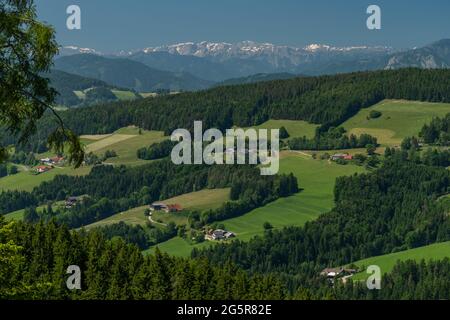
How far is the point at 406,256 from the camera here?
176 metres

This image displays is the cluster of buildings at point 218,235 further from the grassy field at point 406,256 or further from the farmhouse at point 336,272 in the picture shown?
the grassy field at point 406,256

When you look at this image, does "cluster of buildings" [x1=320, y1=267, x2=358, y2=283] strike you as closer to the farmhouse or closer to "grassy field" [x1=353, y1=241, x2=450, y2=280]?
the farmhouse

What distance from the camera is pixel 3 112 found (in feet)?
68.6

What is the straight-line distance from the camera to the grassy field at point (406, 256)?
16750 centimetres

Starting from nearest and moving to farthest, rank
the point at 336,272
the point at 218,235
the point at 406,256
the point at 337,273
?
the point at 337,273
the point at 336,272
the point at 406,256
the point at 218,235

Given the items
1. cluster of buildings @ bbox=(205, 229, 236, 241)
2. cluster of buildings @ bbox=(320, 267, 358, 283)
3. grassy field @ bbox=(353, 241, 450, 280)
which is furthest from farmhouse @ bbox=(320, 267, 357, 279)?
cluster of buildings @ bbox=(205, 229, 236, 241)

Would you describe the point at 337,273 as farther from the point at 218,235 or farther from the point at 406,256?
the point at 218,235

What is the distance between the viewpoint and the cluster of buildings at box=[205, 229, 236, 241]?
19338 centimetres

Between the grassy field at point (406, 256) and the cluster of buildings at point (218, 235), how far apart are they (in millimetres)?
37900

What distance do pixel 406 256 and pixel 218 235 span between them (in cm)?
5393

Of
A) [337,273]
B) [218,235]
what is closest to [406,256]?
[337,273]

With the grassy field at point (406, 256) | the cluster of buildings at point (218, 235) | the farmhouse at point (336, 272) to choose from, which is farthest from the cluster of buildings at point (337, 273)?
the cluster of buildings at point (218, 235)
